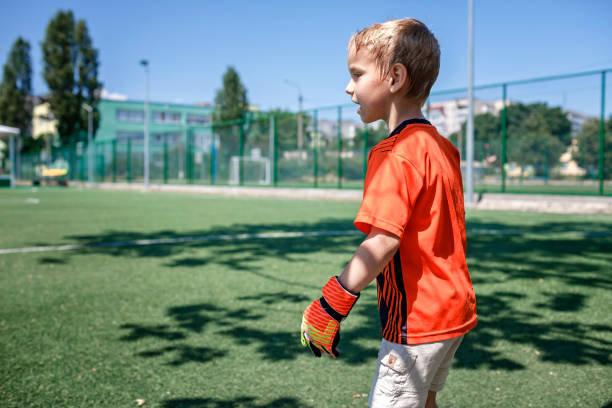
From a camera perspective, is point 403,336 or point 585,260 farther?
point 585,260

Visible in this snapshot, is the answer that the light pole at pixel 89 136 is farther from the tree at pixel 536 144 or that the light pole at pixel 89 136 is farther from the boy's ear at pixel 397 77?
the boy's ear at pixel 397 77

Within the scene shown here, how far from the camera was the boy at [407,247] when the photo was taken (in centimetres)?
137

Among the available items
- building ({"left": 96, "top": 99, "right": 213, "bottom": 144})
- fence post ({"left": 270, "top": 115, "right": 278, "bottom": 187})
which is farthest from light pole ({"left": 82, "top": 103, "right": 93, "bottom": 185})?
fence post ({"left": 270, "top": 115, "right": 278, "bottom": 187})

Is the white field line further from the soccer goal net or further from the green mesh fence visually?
the soccer goal net

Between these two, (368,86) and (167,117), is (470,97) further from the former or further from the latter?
(167,117)

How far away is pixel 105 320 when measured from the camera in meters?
3.95

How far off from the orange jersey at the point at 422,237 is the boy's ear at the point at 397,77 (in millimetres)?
115

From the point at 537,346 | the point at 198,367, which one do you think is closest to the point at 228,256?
the point at 198,367

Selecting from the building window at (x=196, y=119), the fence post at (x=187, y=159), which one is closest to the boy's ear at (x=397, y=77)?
the fence post at (x=187, y=159)

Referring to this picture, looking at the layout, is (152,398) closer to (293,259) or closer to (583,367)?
(583,367)

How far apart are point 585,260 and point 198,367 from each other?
5.32 meters

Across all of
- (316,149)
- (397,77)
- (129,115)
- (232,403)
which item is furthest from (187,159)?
(129,115)

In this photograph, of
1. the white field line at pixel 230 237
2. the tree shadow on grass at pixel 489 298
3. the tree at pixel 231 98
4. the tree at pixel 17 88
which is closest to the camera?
the tree shadow on grass at pixel 489 298

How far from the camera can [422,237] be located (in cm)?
141
